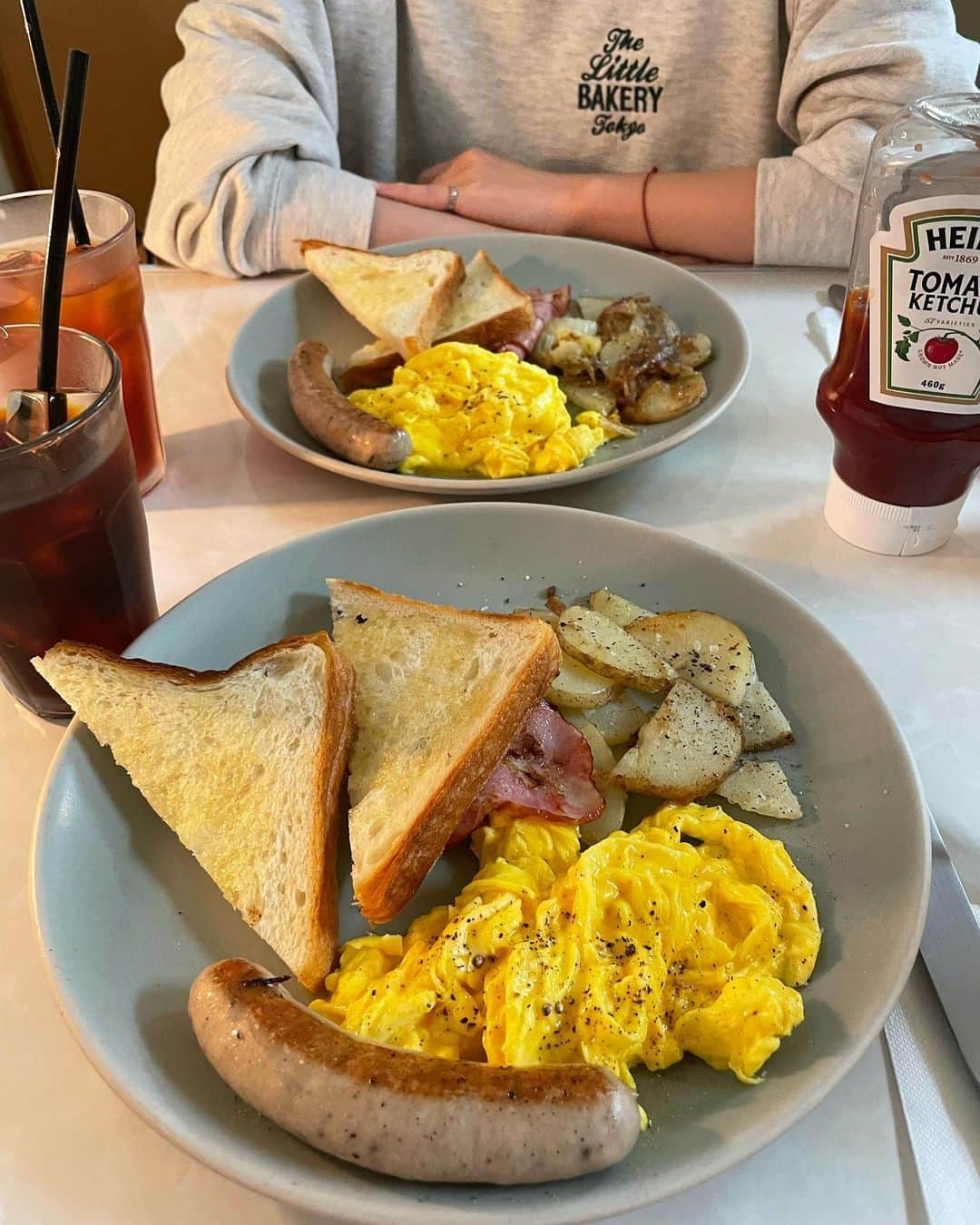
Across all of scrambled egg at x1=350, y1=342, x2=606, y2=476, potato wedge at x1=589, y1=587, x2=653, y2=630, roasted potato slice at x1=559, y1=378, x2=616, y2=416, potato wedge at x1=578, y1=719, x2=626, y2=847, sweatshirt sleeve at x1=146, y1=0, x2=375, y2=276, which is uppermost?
sweatshirt sleeve at x1=146, y1=0, x2=375, y2=276

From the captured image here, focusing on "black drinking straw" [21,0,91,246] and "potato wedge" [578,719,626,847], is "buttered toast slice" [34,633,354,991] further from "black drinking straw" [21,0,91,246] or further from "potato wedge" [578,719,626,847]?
"black drinking straw" [21,0,91,246]

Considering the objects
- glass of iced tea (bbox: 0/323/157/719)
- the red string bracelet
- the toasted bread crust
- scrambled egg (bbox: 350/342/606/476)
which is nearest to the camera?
the toasted bread crust

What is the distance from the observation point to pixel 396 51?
3.14 metres

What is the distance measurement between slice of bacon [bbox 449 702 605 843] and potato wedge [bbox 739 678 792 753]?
0.79 ft

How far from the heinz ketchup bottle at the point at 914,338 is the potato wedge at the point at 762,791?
63cm

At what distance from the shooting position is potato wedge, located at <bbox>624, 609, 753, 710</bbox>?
1439 mm

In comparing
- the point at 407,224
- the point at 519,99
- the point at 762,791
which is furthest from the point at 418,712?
the point at 519,99

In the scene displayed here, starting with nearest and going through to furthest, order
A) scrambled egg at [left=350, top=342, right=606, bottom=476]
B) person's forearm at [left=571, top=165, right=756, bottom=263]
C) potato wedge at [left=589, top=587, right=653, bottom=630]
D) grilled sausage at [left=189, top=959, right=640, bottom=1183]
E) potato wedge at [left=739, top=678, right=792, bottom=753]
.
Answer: grilled sausage at [left=189, top=959, right=640, bottom=1183] < potato wedge at [left=739, top=678, right=792, bottom=753] < potato wedge at [left=589, top=587, right=653, bottom=630] < scrambled egg at [left=350, top=342, right=606, bottom=476] < person's forearm at [left=571, top=165, right=756, bottom=263]

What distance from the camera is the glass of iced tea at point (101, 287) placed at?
1622mm

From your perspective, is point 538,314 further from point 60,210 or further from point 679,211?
point 60,210

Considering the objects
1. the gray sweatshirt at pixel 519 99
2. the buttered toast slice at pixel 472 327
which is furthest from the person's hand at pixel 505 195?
the buttered toast slice at pixel 472 327

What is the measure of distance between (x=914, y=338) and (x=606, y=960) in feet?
3.47

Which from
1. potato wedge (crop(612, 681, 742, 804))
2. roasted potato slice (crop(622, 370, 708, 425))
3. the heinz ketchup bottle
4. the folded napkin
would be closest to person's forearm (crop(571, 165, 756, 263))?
roasted potato slice (crop(622, 370, 708, 425))

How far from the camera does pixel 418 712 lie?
1428 mm
